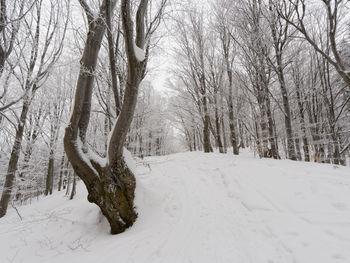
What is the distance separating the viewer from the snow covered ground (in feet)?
5.48

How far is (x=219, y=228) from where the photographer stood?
2164mm

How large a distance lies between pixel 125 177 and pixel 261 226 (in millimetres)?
2544

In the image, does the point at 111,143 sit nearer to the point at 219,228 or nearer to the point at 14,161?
the point at 219,228

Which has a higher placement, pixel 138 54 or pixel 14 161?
pixel 138 54

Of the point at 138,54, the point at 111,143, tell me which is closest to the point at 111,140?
the point at 111,143

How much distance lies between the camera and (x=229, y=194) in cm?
327

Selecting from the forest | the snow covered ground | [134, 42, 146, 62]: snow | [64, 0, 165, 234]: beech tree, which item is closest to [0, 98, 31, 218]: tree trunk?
Answer: the forest

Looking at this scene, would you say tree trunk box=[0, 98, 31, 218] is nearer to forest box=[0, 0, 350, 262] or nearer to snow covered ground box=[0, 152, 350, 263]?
forest box=[0, 0, 350, 262]

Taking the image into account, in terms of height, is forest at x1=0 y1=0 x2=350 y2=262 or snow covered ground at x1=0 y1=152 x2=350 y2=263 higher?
forest at x1=0 y1=0 x2=350 y2=262

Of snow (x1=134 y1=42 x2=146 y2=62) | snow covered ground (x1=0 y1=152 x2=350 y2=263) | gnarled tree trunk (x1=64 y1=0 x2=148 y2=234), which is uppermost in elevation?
snow (x1=134 y1=42 x2=146 y2=62)

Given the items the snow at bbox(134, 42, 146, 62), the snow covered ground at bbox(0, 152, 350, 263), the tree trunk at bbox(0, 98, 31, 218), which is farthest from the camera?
the tree trunk at bbox(0, 98, 31, 218)

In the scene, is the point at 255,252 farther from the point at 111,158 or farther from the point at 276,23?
the point at 276,23

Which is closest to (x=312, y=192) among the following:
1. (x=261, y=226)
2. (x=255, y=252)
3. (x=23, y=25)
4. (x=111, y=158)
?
(x=261, y=226)

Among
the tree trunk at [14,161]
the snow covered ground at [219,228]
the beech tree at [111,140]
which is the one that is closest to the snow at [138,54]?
the beech tree at [111,140]
